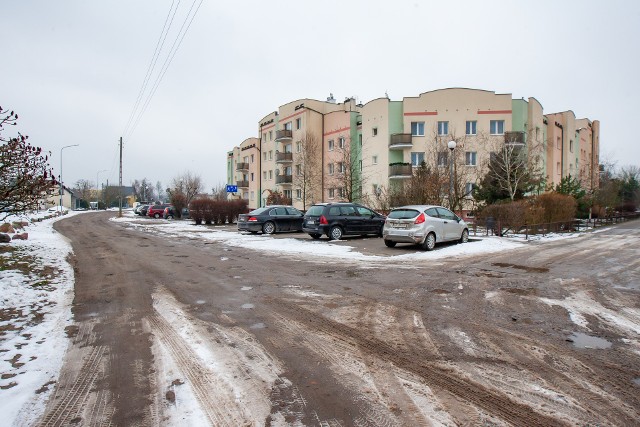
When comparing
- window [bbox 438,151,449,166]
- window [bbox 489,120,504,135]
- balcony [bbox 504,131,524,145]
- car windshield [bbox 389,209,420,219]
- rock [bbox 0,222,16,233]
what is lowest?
rock [bbox 0,222,16,233]

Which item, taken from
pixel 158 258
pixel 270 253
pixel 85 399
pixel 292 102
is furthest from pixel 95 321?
pixel 292 102

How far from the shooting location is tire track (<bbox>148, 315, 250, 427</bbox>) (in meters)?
3.04

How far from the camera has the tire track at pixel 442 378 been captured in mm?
3027

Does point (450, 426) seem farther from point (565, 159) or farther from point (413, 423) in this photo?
point (565, 159)

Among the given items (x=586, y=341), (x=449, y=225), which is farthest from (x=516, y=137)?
(x=586, y=341)

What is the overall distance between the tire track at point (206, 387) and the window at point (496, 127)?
37.4 metres

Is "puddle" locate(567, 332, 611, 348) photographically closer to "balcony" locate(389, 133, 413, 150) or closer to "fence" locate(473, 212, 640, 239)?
"fence" locate(473, 212, 640, 239)

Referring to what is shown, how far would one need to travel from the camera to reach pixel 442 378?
12.1 ft

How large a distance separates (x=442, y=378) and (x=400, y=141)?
36008mm

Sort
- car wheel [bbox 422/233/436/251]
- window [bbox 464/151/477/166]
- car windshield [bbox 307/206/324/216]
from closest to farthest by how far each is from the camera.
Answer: car wheel [bbox 422/233/436/251]
car windshield [bbox 307/206/324/216]
window [bbox 464/151/477/166]

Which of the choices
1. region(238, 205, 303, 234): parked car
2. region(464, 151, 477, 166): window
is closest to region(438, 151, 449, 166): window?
region(238, 205, 303, 234): parked car

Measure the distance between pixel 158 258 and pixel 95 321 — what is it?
6.59 metres

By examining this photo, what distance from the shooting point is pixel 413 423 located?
294 cm

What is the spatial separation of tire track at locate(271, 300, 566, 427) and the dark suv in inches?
440
